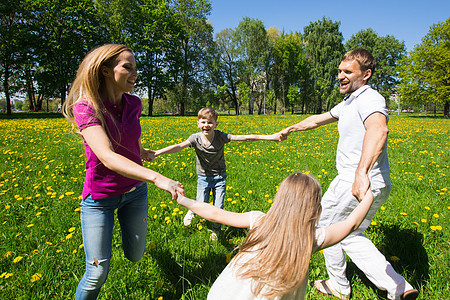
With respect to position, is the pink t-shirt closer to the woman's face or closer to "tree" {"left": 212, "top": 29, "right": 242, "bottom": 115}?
the woman's face

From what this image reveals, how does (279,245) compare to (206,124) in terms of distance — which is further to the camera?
(206,124)

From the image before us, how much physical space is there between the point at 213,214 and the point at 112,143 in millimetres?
915

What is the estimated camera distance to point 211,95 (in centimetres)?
4612

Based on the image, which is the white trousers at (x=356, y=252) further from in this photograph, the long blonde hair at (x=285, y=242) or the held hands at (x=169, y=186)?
the held hands at (x=169, y=186)

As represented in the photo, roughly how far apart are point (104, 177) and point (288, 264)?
4.46ft

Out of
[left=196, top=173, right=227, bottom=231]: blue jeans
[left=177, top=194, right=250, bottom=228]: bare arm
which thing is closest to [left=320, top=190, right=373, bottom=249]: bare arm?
[left=177, top=194, right=250, bottom=228]: bare arm

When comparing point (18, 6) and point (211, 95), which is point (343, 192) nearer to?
point (18, 6)

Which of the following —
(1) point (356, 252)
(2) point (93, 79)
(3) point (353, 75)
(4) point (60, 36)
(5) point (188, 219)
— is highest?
(4) point (60, 36)

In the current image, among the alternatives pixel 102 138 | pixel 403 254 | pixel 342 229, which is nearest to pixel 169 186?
pixel 102 138

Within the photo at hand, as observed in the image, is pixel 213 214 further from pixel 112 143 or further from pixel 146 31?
pixel 146 31

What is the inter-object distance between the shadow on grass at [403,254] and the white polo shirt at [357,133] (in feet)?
3.58

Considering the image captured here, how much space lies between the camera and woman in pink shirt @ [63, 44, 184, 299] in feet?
5.23

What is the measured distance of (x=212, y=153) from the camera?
3355mm

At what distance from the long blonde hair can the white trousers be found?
0.78 metres
